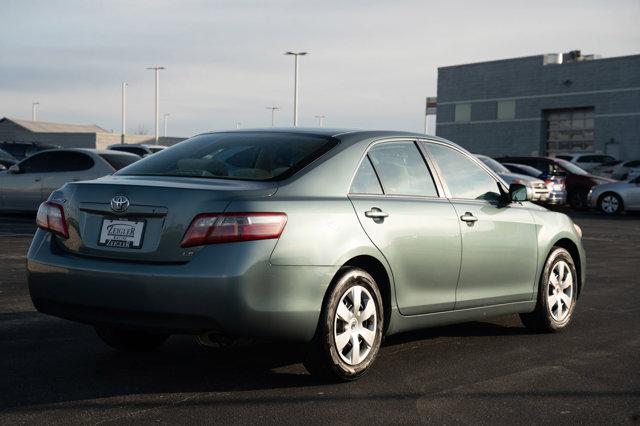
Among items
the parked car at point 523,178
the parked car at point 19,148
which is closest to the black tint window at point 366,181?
the parked car at point 523,178

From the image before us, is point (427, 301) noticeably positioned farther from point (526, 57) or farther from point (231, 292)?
point (526, 57)

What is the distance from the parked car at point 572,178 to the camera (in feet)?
95.6

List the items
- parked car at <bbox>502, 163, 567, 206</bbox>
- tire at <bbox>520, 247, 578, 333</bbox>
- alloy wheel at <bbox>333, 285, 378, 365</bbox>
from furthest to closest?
1. parked car at <bbox>502, 163, 567, 206</bbox>
2. tire at <bbox>520, 247, 578, 333</bbox>
3. alloy wheel at <bbox>333, 285, 378, 365</bbox>

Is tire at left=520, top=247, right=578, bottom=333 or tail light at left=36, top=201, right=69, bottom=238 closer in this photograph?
tail light at left=36, top=201, right=69, bottom=238

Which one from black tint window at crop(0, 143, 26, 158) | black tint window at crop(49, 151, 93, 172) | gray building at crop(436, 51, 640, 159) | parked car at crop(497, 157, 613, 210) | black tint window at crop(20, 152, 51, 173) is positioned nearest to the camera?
black tint window at crop(49, 151, 93, 172)

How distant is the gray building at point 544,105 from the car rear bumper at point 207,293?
5693cm

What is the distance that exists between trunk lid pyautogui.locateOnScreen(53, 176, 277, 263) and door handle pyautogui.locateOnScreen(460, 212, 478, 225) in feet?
5.74

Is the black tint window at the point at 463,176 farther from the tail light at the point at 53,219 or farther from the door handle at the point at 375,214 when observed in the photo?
the tail light at the point at 53,219

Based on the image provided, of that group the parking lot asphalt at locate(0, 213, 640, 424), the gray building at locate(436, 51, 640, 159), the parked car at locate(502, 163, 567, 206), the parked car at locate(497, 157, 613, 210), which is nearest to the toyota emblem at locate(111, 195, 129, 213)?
the parking lot asphalt at locate(0, 213, 640, 424)

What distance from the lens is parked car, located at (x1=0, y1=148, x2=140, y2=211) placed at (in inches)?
726

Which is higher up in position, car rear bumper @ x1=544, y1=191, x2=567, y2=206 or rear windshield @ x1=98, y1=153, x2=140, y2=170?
rear windshield @ x1=98, y1=153, x2=140, y2=170

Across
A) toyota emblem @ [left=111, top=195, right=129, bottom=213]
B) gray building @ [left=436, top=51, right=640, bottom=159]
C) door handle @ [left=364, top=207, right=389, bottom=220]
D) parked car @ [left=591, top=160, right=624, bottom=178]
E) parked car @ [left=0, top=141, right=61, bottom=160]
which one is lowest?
parked car @ [left=591, top=160, right=624, bottom=178]

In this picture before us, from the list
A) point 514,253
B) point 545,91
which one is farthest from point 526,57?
point 514,253

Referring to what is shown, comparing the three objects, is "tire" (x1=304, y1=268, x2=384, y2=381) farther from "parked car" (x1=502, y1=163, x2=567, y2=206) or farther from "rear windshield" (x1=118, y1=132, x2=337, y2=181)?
"parked car" (x1=502, y1=163, x2=567, y2=206)
